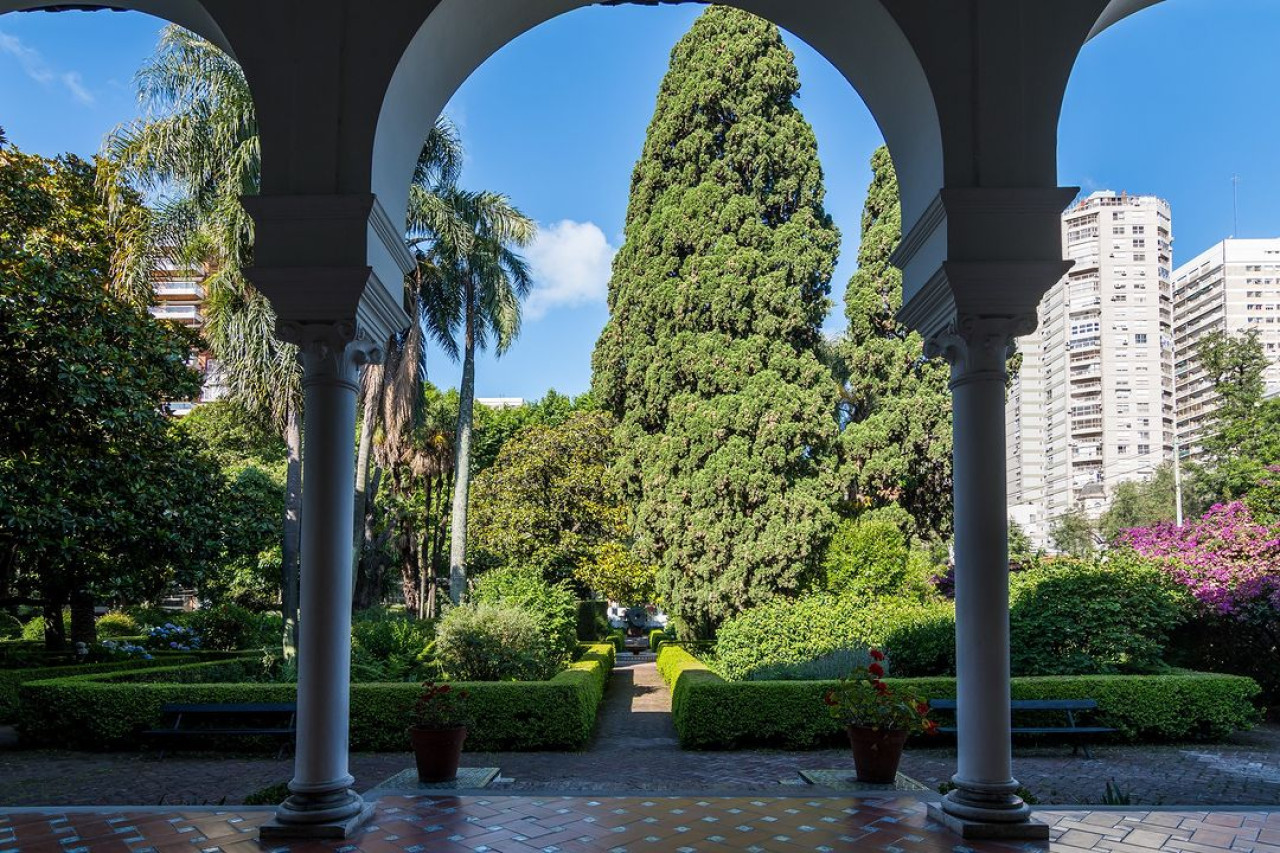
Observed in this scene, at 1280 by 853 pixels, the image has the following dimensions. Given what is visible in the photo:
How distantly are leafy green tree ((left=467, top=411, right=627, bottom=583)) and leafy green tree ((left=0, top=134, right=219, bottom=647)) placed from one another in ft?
42.1

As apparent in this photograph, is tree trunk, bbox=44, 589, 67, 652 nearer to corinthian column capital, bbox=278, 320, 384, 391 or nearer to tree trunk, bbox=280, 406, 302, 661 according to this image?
tree trunk, bbox=280, 406, 302, 661

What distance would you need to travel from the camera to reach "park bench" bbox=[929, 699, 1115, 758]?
1024 cm

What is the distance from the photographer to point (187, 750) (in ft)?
36.0

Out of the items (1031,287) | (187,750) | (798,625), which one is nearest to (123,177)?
(187,750)

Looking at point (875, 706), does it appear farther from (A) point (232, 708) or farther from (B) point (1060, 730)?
(A) point (232, 708)

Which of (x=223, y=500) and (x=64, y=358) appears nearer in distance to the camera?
(x=64, y=358)

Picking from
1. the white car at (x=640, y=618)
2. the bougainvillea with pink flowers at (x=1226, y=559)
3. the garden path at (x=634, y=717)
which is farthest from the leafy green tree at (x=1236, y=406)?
the white car at (x=640, y=618)

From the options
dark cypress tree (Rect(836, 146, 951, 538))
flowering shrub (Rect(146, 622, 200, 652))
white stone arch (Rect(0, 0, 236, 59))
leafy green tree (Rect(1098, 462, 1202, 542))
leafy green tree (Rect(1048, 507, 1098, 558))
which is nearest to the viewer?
white stone arch (Rect(0, 0, 236, 59))

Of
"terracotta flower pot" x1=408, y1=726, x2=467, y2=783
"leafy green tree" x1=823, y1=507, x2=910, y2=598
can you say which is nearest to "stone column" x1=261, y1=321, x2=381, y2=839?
"terracotta flower pot" x1=408, y1=726, x2=467, y2=783

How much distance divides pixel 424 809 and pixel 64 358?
7193 millimetres

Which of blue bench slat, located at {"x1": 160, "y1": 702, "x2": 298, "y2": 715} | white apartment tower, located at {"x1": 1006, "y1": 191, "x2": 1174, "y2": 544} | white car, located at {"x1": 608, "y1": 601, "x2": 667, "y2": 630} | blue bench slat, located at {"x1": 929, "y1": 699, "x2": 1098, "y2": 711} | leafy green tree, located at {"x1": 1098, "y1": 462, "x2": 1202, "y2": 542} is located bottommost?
white car, located at {"x1": 608, "y1": 601, "x2": 667, "y2": 630}

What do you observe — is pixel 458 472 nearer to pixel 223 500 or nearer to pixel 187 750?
pixel 223 500

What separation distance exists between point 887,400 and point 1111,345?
58.1 meters

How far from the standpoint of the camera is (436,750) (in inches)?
299
